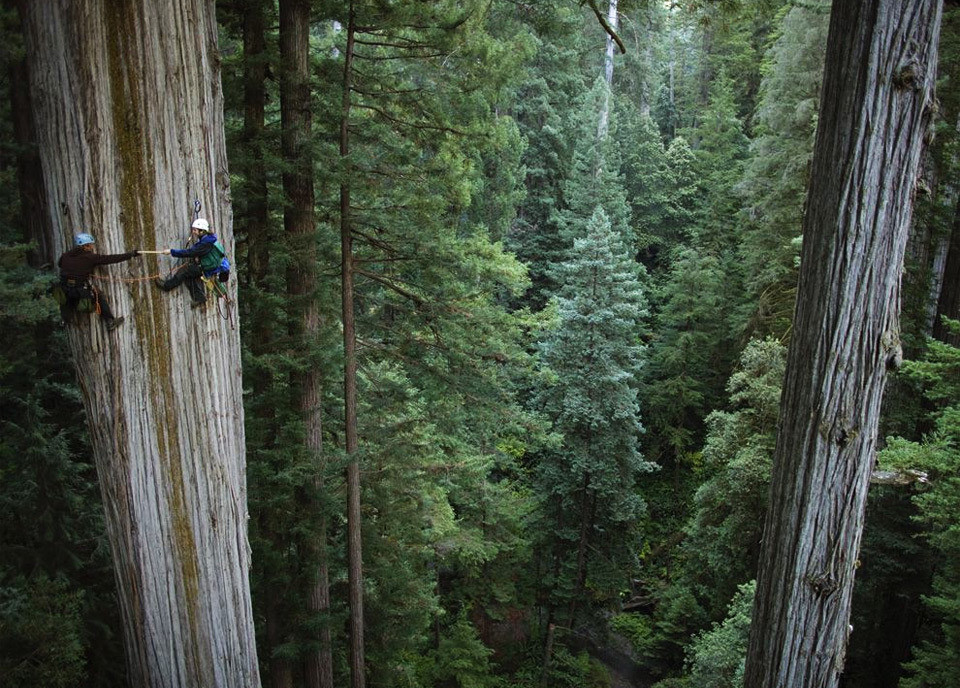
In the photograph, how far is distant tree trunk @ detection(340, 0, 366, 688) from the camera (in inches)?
261

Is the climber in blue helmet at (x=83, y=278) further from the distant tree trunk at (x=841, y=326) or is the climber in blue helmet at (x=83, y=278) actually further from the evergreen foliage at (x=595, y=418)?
the evergreen foliage at (x=595, y=418)

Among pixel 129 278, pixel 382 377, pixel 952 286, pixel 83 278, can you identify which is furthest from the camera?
pixel 952 286

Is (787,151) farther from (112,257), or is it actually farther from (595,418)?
(112,257)

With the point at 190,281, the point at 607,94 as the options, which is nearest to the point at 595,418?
the point at 190,281

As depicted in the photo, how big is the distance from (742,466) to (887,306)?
9.97m

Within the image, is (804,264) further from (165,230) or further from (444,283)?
(444,283)

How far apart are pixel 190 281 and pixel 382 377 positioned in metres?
6.29

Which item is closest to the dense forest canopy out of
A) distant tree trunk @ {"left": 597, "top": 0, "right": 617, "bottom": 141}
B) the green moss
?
the green moss

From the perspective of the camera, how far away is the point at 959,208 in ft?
34.9

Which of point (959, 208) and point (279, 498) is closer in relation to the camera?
point (279, 498)

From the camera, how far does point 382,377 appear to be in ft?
30.0

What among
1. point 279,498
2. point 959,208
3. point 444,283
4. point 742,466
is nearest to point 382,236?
point 444,283

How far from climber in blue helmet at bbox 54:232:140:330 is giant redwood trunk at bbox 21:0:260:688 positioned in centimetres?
6

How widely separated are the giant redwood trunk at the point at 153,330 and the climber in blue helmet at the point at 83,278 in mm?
56
